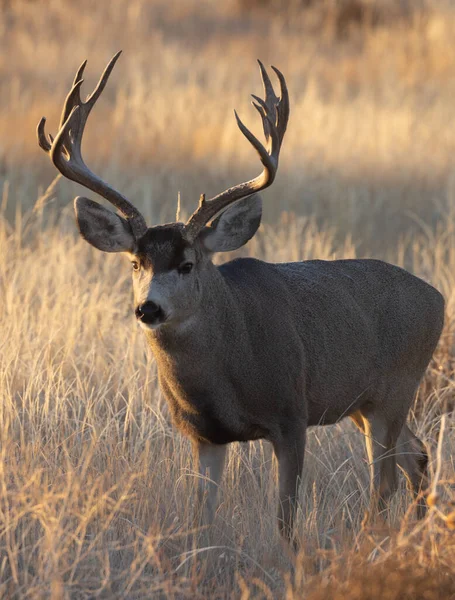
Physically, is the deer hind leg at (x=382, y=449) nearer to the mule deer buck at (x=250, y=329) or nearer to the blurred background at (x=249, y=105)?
the mule deer buck at (x=250, y=329)

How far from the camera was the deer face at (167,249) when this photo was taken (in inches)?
177

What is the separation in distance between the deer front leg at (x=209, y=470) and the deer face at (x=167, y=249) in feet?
2.12

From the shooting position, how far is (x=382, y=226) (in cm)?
1157

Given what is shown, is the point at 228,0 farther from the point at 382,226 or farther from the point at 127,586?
the point at 127,586

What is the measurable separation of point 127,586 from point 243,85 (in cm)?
1415

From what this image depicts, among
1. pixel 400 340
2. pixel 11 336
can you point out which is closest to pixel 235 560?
pixel 400 340

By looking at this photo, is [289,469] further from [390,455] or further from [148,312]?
[148,312]

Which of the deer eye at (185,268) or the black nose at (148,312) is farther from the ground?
the deer eye at (185,268)

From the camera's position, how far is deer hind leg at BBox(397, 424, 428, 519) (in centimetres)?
576

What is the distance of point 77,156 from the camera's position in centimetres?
494

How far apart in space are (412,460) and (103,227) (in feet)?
6.59

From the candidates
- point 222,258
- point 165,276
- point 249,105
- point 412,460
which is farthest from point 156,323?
point 249,105

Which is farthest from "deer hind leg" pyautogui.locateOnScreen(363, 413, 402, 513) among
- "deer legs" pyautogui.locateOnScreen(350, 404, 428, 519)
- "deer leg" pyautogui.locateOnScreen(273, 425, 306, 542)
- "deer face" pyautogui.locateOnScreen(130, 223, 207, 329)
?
"deer face" pyautogui.locateOnScreen(130, 223, 207, 329)

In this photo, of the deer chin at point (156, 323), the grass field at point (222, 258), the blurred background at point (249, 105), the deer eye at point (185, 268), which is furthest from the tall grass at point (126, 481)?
the blurred background at point (249, 105)
